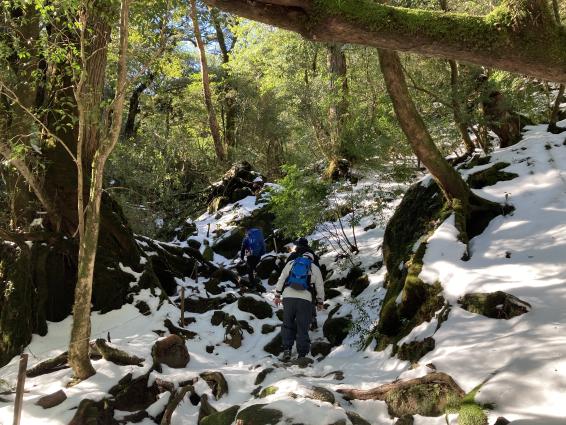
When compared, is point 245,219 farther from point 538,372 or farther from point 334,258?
point 538,372

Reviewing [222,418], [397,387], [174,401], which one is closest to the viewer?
[397,387]

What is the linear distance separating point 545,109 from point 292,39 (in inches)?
357

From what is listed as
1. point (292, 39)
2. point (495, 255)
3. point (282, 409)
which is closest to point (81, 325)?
point (282, 409)

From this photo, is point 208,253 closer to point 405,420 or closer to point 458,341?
point 458,341

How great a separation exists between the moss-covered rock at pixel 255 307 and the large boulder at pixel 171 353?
265 cm

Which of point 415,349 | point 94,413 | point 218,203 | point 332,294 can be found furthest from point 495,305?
point 218,203

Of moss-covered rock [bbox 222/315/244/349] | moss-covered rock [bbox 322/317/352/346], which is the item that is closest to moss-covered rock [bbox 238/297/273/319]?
moss-covered rock [bbox 222/315/244/349]

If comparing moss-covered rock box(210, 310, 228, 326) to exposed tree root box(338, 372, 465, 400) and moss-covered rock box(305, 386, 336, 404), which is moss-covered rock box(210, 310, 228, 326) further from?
moss-covered rock box(305, 386, 336, 404)

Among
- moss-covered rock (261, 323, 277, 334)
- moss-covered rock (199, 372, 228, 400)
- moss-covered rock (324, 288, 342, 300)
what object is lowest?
moss-covered rock (261, 323, 277, 334)

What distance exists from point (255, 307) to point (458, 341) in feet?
17.7

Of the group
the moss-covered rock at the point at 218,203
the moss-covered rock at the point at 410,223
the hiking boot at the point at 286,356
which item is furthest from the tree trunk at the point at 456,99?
the moss-covered rock at the point at 218,203

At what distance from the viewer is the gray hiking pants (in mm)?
7027

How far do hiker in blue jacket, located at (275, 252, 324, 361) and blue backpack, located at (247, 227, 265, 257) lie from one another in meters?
4.20

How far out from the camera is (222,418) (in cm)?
461
